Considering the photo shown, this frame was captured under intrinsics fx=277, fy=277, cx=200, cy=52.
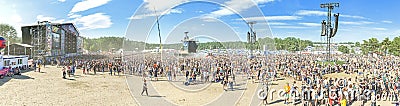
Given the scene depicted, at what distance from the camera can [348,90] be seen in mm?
15039

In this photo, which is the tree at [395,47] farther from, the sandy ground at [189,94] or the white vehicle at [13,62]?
the white vehicle at [13,62]

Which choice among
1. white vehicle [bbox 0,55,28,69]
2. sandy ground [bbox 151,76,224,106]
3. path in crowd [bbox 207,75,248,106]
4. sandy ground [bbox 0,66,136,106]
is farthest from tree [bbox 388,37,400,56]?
white vehicle [bbox 0,55,28,69]

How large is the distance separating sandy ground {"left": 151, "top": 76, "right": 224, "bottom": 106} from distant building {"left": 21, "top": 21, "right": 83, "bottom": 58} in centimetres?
3171

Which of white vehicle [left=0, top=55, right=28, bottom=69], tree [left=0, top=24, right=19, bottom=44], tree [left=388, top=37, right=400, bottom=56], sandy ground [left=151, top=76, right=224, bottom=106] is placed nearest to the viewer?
sandy ground [left=151, top=76, right=224, bottom=106]

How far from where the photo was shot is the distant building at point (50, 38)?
144 ft

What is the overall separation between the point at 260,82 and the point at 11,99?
54.2ft

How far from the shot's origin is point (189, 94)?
55.9ft

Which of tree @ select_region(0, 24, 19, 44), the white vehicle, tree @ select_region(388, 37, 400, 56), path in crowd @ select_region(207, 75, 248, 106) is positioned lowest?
path in crowd @ select_region(207, 75, 248, 106)

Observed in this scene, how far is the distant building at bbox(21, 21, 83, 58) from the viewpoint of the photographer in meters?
43.8

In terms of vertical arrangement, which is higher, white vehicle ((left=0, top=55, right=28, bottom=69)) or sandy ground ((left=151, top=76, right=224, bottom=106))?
white vehicle ((left=0, top=55, right=28, bottom=69))

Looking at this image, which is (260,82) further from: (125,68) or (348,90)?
(125,68)

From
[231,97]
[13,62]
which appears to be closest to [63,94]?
[231,97]

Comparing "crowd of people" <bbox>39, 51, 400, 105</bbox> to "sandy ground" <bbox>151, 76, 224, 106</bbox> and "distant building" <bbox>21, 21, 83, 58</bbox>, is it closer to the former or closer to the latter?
"sandy ground" <bbox>151, 76, 224, 106</bbox>

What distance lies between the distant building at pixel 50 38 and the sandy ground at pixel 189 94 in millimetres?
31706
